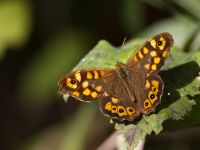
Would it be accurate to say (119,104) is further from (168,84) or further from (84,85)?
(168,84)

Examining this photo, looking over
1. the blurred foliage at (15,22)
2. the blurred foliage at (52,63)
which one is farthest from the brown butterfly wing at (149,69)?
the blurred foliage at (52,63)

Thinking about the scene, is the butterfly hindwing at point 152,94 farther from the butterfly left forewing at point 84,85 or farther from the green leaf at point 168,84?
the butterfly left forewing at point 84,85

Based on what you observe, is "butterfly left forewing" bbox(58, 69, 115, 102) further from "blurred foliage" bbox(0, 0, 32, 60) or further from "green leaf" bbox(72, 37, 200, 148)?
"blurred foliage" bbox(0, 0, 32, 60)

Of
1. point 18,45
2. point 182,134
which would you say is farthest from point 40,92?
point 182,134

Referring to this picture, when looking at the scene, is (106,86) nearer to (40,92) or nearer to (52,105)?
(40,92)

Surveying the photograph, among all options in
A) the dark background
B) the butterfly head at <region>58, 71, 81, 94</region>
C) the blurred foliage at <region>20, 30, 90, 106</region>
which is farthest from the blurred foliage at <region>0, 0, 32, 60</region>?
the butterfly head at <region>58, 71, 81, 94</region>
